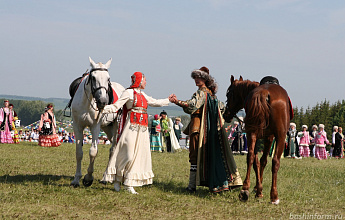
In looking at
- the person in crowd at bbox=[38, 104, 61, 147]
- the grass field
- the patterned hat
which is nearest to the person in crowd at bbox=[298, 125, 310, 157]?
the person in crowd at bbox=[38, 104, 61, 147]

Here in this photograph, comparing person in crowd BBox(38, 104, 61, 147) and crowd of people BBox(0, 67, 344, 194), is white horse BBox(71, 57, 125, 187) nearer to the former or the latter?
crowd of people BBox(0, 67, 344, 194)

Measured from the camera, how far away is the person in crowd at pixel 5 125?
21234 mm

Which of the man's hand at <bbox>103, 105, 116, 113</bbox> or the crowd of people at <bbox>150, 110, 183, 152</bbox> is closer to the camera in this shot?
the man's hand at <bbox>103, 105, 116, 113</bbox>

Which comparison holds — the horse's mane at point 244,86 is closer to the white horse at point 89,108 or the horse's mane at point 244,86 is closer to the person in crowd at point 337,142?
the white horse at point 89,108

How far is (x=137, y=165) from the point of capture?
7.77 metres

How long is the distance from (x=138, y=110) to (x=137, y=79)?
0.56 m

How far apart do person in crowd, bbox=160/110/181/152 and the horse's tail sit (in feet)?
49.5

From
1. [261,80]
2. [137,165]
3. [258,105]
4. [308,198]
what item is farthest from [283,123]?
[137,165]

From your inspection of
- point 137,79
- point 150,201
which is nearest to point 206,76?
point 137,79

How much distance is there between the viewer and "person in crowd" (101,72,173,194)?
770 centimetres

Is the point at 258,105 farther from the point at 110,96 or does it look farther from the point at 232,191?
the point at 110,96

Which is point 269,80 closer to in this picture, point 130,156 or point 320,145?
point 130,156

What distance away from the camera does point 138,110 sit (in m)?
7.82

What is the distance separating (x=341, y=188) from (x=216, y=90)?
3.80 m
